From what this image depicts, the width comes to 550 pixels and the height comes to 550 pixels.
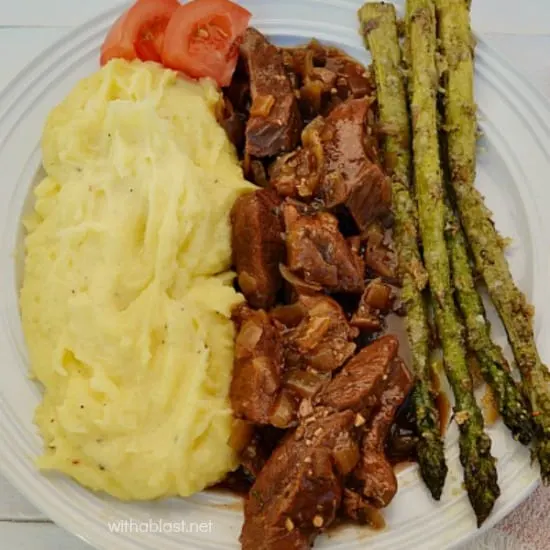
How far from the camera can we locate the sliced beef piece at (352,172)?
460 centimetres

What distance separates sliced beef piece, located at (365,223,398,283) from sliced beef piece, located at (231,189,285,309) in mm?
532

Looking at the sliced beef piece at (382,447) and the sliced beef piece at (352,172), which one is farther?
the sliced beef piece at (352,172)

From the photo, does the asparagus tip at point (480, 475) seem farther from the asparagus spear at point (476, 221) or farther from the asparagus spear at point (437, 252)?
the asparagus spear at point (476, 221)

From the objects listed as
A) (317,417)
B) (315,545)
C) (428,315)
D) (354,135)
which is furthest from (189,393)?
(354,135)

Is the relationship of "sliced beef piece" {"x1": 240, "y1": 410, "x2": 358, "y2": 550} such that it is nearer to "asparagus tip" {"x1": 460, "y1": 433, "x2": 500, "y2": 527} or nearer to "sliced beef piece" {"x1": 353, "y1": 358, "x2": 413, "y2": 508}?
"sliced beef piece" {"x1": 353, "y1": 358, "x2": 413, "y2": 508}

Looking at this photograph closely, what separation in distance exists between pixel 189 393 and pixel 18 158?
190 cm

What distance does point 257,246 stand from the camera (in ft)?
14.7

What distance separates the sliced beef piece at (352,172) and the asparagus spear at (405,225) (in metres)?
0.19

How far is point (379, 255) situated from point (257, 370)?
1.07 metres

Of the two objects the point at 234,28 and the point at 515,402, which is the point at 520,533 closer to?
the point at 515,402

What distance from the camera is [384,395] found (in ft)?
14.1

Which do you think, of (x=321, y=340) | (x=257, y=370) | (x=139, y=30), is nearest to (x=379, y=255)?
(x=321, y=340)

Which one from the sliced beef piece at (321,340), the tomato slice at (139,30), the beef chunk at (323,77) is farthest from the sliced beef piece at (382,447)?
the tomato slice at (139,30)

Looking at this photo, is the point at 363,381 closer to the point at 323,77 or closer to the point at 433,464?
the point at 433,464
